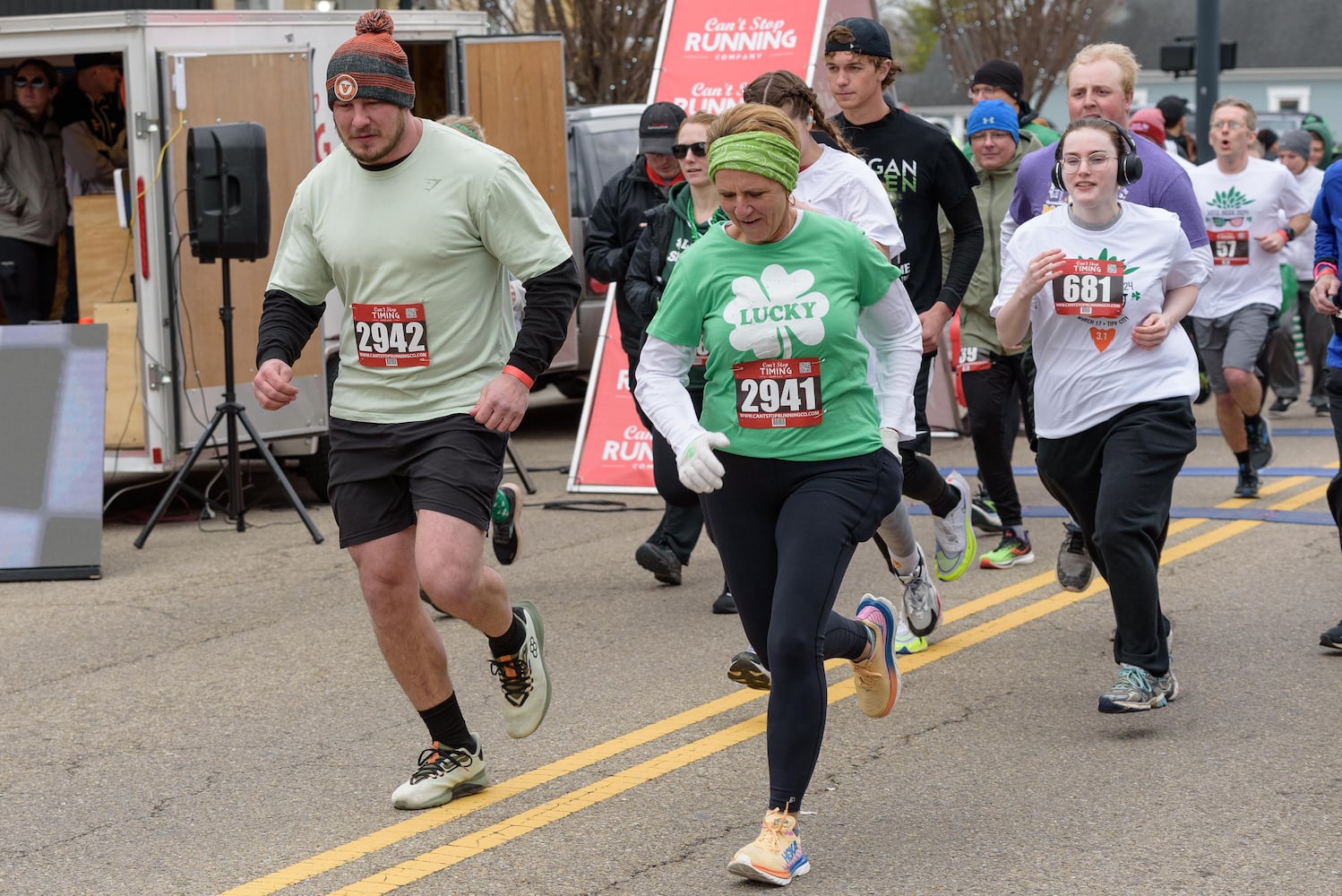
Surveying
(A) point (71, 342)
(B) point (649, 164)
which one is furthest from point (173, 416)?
(B) point (649, 164)

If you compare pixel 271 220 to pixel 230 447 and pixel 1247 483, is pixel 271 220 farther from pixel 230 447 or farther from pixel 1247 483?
pixel 1247 483

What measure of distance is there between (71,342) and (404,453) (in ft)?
16.1

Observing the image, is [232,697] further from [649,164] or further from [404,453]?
[649,164]

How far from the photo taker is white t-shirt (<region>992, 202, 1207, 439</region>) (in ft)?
19.9

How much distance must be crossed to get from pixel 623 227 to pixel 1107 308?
9.50 feet

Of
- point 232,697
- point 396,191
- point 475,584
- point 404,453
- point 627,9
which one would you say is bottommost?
point 232,697

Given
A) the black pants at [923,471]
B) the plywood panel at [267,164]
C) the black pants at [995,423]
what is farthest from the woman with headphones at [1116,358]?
the plywood panel at [267,164]

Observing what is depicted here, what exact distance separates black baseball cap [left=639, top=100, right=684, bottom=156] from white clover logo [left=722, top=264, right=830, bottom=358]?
3.41 meters

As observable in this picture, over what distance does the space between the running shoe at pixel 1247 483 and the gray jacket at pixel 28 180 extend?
727 cm

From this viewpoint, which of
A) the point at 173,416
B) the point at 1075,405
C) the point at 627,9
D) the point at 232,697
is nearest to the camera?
the point at 1075,405

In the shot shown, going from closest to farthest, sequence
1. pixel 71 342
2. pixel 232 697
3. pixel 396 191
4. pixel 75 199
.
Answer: pixel 396 191 < pixel 232 697 < pixel 71 342 < pixel 75 199

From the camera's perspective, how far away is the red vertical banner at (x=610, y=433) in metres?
10.9

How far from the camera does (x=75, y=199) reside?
36.5 ft

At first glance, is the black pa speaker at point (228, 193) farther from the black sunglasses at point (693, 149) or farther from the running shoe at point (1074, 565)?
the running shoe at point (1074, 565)
